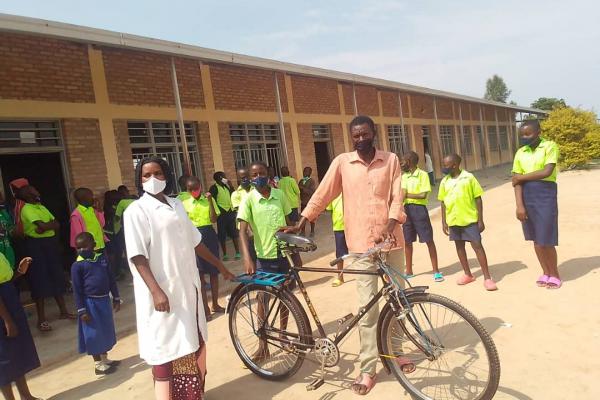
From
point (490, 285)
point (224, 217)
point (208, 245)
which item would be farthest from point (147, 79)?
point (490, 285)

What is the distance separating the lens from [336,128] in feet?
45.6

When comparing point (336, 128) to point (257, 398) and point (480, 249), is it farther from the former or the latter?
point (257, 398)

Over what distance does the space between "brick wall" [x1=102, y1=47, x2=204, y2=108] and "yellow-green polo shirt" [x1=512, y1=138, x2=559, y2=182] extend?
6.61m

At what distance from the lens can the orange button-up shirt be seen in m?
3.04

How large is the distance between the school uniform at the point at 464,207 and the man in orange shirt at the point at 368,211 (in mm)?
2013

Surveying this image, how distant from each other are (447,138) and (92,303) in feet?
68.3

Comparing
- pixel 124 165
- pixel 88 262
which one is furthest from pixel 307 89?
pixel 88 262

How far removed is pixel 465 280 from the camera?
16.4 ft

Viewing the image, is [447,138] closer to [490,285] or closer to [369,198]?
[490,285]

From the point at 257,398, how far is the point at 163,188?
5.38 feet

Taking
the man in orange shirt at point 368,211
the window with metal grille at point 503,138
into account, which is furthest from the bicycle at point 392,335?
the window with metal grille at point 503,138

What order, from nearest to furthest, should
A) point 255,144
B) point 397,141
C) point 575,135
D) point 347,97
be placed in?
1. point 255,144
2. point 347,97
3. point 575,135
4. point 397,141

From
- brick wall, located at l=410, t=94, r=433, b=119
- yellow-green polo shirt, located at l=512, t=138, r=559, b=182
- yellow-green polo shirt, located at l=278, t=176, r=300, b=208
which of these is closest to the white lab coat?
yellow-green polo shirt, located at l=512, t=138, r=559, b=182

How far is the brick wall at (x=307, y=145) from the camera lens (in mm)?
12266
